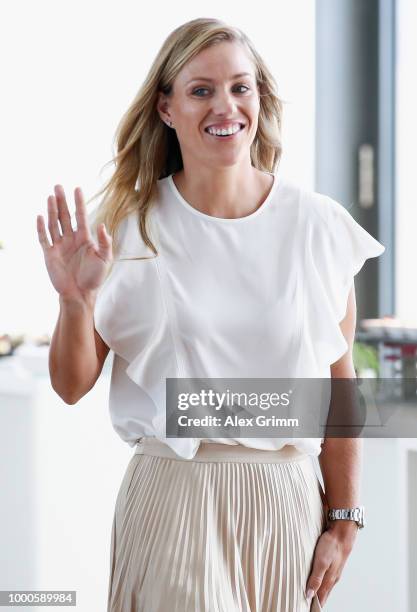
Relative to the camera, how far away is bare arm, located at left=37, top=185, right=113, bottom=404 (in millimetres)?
1264

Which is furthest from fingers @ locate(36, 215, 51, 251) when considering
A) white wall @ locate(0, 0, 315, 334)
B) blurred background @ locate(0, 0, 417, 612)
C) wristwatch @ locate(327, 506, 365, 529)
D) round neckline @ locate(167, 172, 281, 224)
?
white wall @ locate(0, 0, 315, 334)

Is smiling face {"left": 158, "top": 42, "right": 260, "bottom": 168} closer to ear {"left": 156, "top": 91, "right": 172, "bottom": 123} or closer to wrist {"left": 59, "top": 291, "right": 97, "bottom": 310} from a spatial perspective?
ear {"left": 156, "top": 91, "right": 172, "bottom": 123}

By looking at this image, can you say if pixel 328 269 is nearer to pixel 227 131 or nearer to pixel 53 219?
pixel 227 131

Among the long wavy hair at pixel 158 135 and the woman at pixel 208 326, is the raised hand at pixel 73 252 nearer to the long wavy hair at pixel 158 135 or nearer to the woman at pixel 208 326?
the woman at pixel 208 326

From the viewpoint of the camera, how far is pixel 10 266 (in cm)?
323

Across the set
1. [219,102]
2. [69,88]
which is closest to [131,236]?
[219,102]

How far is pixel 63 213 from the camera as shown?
50.2 inches

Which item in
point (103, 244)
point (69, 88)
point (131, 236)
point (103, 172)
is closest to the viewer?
point (103, 244)

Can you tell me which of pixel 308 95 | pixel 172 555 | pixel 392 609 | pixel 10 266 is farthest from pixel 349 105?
pixel 172 555

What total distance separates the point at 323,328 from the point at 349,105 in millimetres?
2224

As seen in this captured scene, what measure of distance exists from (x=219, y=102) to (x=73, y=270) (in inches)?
12.5

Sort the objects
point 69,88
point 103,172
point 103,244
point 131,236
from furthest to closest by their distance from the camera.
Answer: point 69,88
point 103,172
point 131,236
point 103,244

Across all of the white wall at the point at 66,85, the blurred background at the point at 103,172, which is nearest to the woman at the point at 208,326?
the blurred background at the point at 103,172

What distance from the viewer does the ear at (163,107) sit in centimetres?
142
